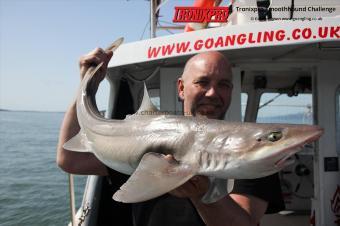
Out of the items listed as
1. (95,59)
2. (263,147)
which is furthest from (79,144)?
(263,147)

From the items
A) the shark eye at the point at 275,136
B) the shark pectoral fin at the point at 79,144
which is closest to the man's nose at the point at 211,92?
the shark eye at the point at 275,136

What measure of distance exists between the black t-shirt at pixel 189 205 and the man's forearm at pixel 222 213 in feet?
0.75

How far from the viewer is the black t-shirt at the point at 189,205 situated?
98.2 inches

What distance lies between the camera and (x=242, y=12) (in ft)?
17.2

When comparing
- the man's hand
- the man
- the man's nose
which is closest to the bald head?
the man

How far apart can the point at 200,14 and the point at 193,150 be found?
409 centimetres

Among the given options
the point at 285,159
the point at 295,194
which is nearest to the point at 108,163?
the point at 285,159

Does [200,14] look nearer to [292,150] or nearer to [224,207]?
[224,207]

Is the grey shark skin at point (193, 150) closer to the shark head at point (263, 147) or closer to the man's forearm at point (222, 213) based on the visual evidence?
the shark head at point (263, 147)

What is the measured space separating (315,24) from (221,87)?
2.40 meters

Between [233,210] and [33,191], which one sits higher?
[233,210]

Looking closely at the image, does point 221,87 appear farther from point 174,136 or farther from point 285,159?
point 285,159

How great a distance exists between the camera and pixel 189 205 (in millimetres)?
2584

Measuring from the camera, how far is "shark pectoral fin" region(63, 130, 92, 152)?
2.65 metres
